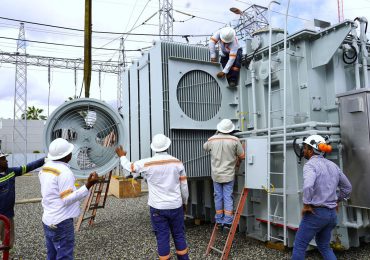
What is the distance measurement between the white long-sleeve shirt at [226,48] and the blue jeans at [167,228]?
2871 mm

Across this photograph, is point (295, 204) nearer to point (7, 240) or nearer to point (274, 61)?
point (274, 61)

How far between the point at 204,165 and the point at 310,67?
7.85ft

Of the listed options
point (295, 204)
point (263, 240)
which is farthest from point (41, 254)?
point (295, 204)

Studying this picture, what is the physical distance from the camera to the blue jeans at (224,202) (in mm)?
5055

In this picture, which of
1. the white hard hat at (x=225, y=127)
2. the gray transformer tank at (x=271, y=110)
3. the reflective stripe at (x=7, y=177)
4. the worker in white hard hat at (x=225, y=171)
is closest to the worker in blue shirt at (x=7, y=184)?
the reflective stripe at (x=7, y=177)

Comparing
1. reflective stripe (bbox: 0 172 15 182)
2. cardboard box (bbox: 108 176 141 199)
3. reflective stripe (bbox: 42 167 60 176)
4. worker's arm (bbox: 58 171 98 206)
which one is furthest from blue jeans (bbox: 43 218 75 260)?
cardboard box (bbox: 108 176 141 199)

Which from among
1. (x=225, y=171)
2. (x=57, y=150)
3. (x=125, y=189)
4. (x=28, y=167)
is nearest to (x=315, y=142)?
(x=225, y=171)

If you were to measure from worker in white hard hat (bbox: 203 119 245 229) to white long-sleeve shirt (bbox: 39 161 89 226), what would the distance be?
2259mm

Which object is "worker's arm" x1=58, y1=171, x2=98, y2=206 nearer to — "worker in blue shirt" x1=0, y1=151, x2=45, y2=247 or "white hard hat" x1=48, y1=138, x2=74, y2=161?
"white hard hat" x1=48, y1=138, x2=74, y2=161

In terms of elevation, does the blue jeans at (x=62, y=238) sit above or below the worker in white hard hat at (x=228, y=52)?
below

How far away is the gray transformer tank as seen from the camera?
15.6 ft

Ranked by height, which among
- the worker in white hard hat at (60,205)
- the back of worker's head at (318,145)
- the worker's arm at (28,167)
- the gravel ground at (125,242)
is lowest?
the gravel ground at (125,242)

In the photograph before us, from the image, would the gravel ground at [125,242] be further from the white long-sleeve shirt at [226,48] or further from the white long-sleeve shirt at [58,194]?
the white long-sleeve shirt at [226,48]

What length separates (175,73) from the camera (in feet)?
18.8
